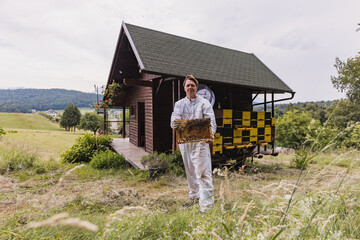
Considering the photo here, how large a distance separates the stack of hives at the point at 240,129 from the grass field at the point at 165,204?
4.41 feet

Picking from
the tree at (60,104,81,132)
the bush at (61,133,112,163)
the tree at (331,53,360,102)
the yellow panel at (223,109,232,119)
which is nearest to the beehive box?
the yellow panel at (223,109,232,119)

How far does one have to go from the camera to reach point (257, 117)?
7.62 meters

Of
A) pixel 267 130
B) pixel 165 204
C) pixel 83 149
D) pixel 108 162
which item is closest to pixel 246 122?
pixel 267 130

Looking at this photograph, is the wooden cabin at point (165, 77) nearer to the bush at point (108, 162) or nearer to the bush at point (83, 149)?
the bush at point (108, 162)

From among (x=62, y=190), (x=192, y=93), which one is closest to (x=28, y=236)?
(x=192, y=93)

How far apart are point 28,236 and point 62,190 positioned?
331 cm

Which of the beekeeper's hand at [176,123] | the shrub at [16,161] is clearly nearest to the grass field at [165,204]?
the shrub at [16,161]

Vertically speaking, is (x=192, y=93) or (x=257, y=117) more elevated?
(x=192, y=93)

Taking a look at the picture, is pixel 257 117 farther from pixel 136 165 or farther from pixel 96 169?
pixel 96 169

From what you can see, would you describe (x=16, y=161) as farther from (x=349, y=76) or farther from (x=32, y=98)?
(x=32, y=98)

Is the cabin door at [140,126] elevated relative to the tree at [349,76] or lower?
lower

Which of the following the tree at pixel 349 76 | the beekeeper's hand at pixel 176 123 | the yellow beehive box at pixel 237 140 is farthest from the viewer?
the tree at pixel 349 76

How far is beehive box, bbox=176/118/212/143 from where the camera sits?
10.0 ft

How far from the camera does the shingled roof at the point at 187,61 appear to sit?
621 cm
